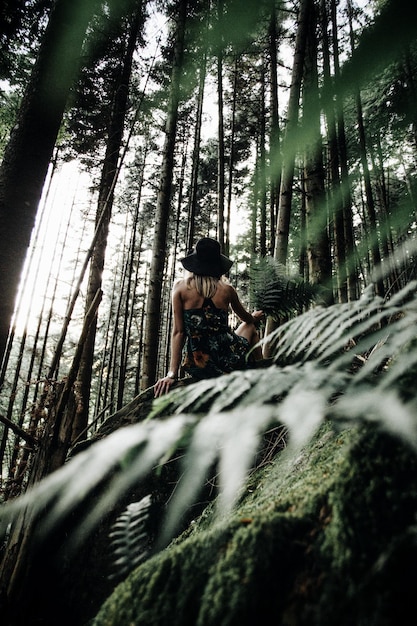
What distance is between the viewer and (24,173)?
305 cm

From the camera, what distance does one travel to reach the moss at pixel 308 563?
19.2 inches

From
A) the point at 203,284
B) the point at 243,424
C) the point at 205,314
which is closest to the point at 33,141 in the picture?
the point at 203,284

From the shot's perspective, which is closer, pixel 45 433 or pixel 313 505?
pixel 313 505

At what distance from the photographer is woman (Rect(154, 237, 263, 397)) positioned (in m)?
2.83

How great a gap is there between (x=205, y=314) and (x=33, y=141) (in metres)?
2.56

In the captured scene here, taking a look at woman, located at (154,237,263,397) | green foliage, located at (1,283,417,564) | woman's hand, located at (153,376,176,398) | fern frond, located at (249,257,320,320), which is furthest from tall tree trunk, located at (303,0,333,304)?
green foliage, located at (1,283,417,564)

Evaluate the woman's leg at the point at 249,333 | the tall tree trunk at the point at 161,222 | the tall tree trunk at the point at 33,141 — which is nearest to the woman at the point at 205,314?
the woman's leg at the point at 249,333

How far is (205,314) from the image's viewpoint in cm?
288

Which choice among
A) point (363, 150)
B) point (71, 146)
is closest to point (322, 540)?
point (71, 146)

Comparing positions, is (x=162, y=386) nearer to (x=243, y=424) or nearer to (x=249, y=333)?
(x=249, y=333)

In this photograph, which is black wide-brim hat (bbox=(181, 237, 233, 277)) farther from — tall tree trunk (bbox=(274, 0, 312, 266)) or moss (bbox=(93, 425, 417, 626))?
moss (bbox=(93, 425, 417, 626))

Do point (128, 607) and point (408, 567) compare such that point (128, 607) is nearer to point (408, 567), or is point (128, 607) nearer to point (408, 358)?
point (408, 567)

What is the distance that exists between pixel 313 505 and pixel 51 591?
1.72 meters

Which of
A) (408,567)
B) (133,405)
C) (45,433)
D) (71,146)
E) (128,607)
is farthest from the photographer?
(71,146)
